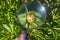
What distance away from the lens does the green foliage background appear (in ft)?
4.57

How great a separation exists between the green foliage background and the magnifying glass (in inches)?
2.8

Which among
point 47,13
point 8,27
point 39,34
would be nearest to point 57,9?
point 47,13

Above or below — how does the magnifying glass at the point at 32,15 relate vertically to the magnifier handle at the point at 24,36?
above

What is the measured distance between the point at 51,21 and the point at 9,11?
0.28 meters

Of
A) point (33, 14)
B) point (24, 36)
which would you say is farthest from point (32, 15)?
point (24, 36)

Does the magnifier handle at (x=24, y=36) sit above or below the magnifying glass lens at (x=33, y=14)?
below

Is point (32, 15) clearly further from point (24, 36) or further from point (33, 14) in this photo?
point (24, 36)

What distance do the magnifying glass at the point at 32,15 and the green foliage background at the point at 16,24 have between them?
0.23ft

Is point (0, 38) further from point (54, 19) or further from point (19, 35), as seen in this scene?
point (54, 19)

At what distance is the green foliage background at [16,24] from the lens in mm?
1393

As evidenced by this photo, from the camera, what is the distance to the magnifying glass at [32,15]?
135cm

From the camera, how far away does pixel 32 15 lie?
4.40 feet

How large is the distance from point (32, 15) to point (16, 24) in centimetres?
14

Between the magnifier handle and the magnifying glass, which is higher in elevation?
the magnifying glass
